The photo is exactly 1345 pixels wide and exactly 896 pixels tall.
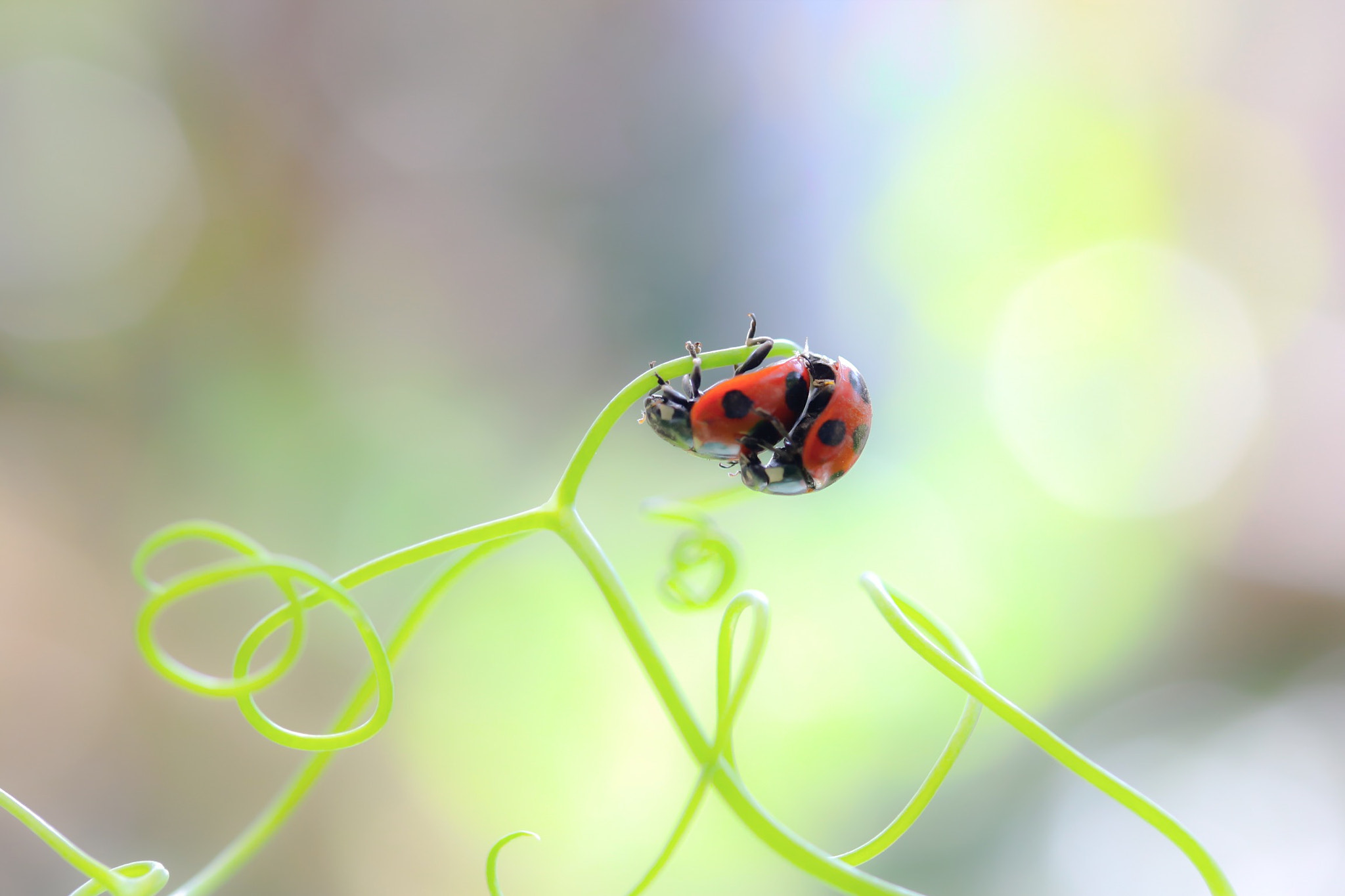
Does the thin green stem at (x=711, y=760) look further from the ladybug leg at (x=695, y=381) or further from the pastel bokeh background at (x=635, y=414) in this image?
the pastel bokeh background at (x=635, y=414)

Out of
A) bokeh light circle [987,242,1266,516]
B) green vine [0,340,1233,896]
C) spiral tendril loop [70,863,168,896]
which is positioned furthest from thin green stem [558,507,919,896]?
bokeh light circle [987,242,1266,516]

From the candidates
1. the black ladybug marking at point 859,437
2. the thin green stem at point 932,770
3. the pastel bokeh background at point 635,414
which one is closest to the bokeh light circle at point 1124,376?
the pastel bokeh background at point 635,414

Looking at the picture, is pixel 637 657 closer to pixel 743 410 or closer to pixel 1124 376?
pixel 743 410

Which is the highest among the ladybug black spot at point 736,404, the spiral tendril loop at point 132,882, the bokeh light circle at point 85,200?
the bokeh light circle at point 85,200

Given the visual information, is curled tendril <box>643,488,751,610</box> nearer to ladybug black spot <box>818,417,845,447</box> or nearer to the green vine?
the green vine

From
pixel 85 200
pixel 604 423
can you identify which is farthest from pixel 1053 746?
pixel 85 200

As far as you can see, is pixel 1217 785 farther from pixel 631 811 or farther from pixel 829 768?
pixel 631 811

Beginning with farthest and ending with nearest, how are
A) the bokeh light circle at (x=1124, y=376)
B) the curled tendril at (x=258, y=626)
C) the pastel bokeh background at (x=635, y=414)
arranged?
the bokeh light circle at (x=1124, y=376) → the pastel bokeh background at (x=635, y=414) → the curled tendril at (x=258, y=626)

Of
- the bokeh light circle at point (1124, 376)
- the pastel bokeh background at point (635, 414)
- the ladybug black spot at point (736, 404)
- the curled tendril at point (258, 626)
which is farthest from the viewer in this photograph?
the bokeh light circle at point (1124, 376)
